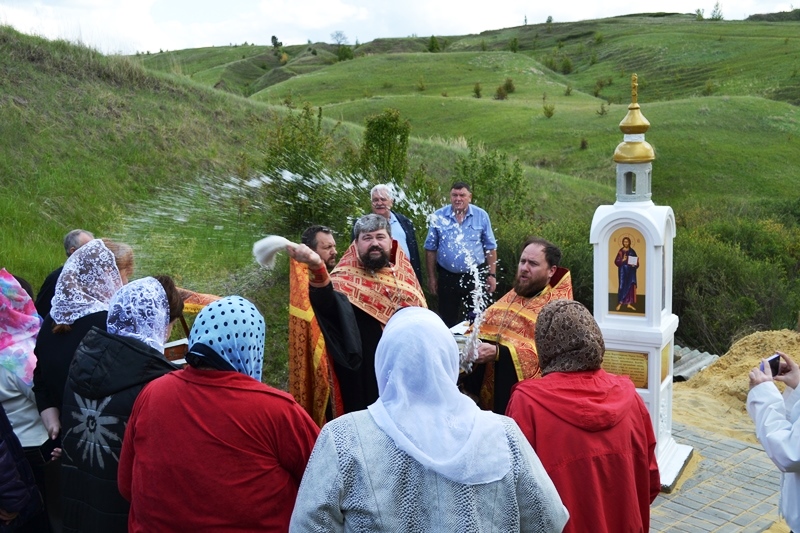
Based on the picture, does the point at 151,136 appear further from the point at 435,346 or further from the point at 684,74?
the point at 684,74

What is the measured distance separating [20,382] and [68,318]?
486 mm

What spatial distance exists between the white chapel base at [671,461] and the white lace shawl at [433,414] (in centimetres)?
383

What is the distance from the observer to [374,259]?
495 centimetres

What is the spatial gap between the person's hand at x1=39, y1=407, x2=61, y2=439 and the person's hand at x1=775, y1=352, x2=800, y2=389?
314 centimetres

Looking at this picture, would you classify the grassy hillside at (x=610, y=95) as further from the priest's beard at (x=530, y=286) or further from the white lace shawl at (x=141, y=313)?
the white lace shawl at (x=141, y=313)

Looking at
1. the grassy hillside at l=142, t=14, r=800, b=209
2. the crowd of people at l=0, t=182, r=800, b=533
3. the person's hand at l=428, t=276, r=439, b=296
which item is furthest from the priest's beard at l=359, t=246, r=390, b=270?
the grassy hillside at l=142, t=14, r=800, b=209

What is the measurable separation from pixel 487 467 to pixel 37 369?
238cm

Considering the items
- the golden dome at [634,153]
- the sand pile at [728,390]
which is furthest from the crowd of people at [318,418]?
the sand pile at [728,390]

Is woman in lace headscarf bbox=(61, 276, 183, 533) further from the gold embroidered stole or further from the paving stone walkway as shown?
the paving stone walkway

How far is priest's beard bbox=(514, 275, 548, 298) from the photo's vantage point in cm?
478

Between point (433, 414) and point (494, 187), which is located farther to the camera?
point (494, 187)

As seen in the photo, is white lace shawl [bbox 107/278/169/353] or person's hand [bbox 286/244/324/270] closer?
white lace shawl [bbox 107/278/169/353]

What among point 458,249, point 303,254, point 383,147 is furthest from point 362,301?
point 383,147

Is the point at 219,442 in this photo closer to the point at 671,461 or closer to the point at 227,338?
the point at 227,338
